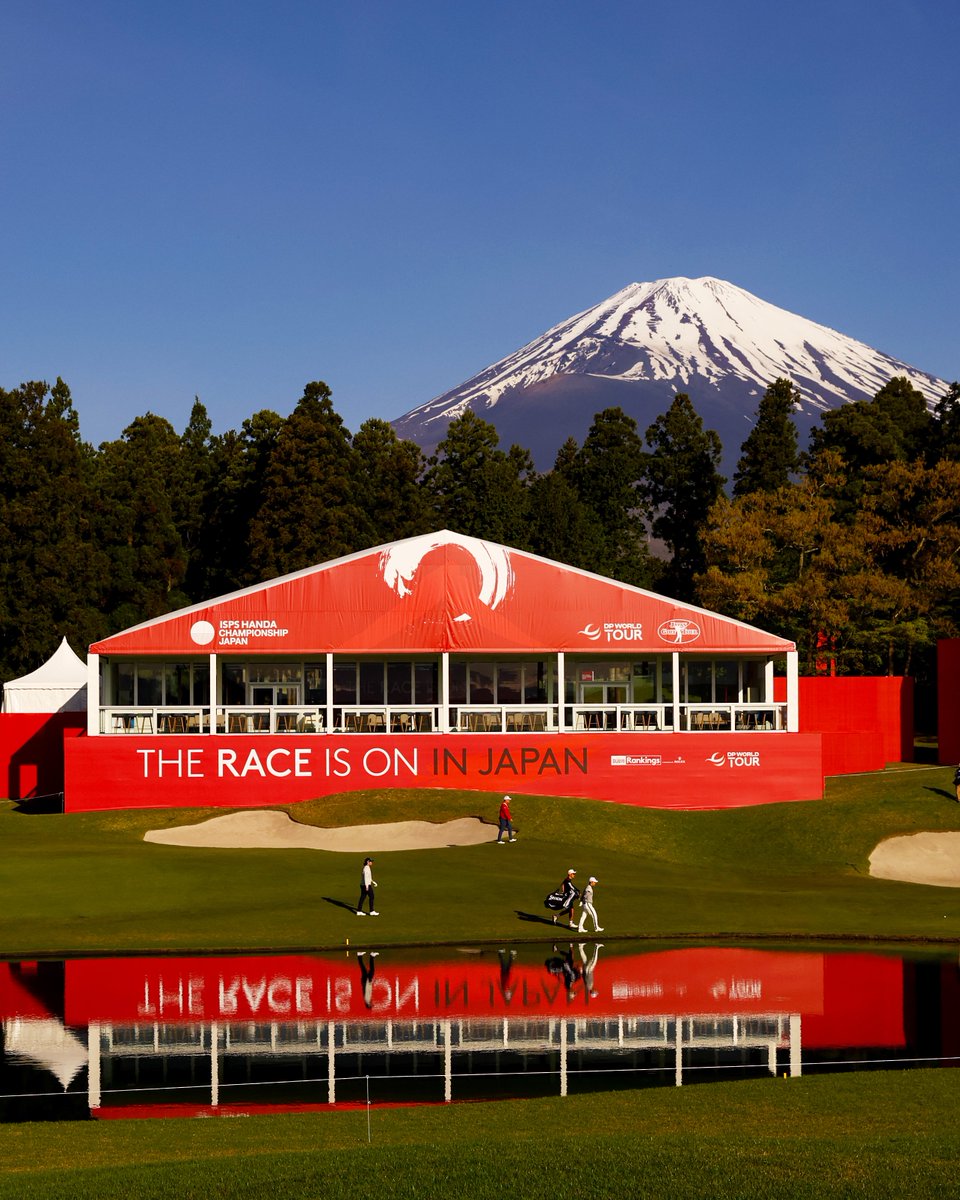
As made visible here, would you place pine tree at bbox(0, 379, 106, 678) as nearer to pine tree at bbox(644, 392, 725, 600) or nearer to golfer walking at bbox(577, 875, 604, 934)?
pine tree at bbox(644, 392, 725, 600)

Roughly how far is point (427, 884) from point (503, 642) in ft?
57.4

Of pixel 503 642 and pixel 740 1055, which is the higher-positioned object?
pixel 503 642

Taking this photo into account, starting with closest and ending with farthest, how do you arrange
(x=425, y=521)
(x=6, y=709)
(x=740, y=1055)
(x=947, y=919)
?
(x=740, y=1055) < (x=947, y=919) < (x=6, y=709) < (x=425, y=521)

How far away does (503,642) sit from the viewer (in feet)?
183

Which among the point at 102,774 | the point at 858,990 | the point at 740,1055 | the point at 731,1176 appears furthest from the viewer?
the point at 102,774

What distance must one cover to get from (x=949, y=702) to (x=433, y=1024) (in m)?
42.2

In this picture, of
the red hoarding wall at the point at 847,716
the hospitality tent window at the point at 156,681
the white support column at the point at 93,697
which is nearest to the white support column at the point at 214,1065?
the white support column at the point at 93,697

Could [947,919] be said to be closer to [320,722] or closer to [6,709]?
[320,722]

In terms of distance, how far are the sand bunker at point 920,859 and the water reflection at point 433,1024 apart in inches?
521

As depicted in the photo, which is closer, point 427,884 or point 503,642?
point 427,884

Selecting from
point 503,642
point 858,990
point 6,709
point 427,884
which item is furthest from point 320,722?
point 858,990

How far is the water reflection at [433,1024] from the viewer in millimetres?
21359

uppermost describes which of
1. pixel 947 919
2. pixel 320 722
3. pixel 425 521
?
pixel 425 521

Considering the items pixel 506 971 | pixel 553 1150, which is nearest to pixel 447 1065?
pixel 553 1150
